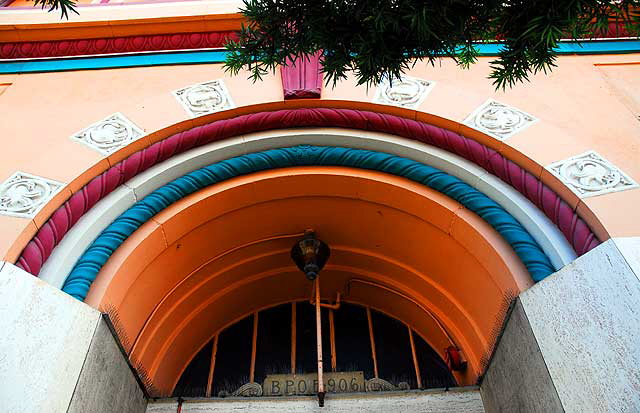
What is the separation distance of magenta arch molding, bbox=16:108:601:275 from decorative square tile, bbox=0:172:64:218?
4.1 inches

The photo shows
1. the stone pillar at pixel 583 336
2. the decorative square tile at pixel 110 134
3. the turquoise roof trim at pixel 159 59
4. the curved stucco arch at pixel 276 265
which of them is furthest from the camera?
the turquoise roof trim at pixel 159 59

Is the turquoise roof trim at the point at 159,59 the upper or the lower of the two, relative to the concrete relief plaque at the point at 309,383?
upper

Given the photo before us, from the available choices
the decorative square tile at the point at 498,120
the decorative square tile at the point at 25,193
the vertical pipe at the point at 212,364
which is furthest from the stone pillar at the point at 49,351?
the decorative square tile at the point at 498,120

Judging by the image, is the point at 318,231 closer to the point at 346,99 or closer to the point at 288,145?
the point at 288,145

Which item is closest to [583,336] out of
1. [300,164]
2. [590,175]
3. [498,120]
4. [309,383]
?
[590,175]

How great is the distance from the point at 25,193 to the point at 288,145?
5.44 ft

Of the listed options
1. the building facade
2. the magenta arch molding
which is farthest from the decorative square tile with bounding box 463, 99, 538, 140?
the magenta arch molding

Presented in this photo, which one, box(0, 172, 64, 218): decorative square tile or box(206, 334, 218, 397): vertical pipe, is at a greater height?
box(0, 172, 64, 218): decorative square tile

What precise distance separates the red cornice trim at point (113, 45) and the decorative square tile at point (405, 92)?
4.88 feet

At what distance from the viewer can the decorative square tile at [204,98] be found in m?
4.10

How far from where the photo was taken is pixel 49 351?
2664 millimetres

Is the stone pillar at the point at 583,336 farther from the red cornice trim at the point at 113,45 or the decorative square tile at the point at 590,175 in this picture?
the red cornice trim at the point at 113,45

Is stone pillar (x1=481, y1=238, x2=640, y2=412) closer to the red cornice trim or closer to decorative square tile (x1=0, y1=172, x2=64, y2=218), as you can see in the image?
decorative square tile (x1=0, y1=172, x2=64, y2=218)

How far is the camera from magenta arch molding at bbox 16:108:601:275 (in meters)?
3.16
